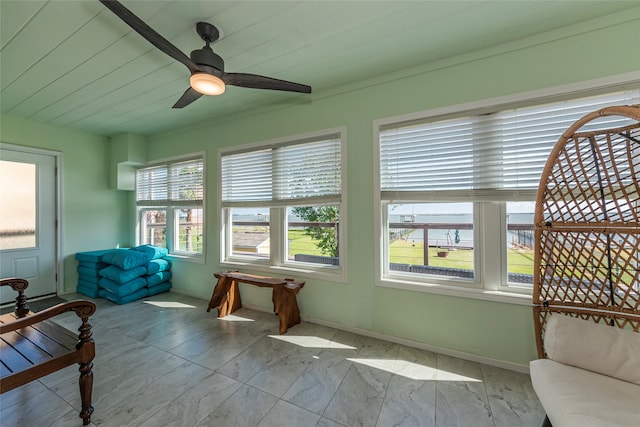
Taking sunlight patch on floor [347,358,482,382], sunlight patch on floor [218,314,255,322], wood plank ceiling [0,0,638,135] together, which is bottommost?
sunlight patch on floor [347,358,482,382]

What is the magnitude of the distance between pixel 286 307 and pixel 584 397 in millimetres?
2188

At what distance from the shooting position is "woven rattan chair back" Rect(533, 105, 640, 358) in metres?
1.47

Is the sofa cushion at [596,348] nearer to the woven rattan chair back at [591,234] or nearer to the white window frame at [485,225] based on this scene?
the woven rattan chair back at [591,234]

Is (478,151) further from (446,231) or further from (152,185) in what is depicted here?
(152,185)

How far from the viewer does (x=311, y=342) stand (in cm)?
242

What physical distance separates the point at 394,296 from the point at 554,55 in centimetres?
228

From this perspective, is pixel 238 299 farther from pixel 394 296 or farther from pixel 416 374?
pixel 416 374

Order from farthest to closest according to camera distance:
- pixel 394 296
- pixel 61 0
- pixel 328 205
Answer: pixel 328 205
pixel 394 296
pixel 61 0

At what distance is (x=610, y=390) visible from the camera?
45.8 inches

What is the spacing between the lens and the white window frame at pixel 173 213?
3.63 meters

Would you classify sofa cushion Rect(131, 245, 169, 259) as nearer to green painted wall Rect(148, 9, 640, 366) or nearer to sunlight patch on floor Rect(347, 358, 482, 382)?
green painted wall Rect(148, 9, 640, 366)

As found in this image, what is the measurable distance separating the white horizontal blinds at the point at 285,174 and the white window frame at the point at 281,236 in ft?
0.15

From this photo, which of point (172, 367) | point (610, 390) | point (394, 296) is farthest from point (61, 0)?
point (610, 390)

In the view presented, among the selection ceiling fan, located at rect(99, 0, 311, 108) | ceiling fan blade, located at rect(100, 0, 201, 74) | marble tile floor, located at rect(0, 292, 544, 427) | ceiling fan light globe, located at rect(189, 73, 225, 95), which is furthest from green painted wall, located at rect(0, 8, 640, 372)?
ceiling fan blade, located at rect(100, 0, 201, 74)
